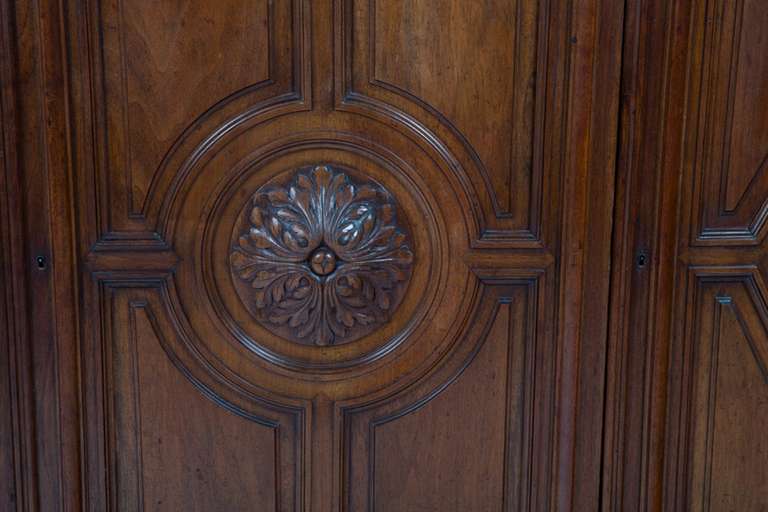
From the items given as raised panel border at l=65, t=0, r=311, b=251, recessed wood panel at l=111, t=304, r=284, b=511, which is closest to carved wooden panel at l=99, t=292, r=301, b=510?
recessed wood panel at l=111, t=304, r=284, b=511

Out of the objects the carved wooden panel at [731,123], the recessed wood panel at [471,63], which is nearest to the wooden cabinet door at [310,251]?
the recessed wood panel at [471,63]

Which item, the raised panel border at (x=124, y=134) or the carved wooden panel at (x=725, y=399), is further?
the carved wooden panel at (x=725, y=399)

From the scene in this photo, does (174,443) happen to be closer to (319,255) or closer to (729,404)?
(319,255)

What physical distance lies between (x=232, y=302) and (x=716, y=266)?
855mm

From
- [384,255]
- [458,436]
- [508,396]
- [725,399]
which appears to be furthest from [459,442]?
[725,399]

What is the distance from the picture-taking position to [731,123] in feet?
4.70

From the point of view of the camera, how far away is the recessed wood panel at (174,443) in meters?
1.43

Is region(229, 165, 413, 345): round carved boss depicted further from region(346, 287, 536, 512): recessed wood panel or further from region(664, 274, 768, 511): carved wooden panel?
region(664, 274, 768, 511): carved wooden panel

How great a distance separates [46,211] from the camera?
4.52 ft

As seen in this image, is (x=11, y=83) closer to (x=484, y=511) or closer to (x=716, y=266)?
(x=484, y=511)

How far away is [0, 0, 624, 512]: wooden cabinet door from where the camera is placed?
137 centimetres

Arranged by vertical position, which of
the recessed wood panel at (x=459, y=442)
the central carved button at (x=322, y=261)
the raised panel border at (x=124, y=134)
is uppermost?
the raised panel border at (x=124, y=134)

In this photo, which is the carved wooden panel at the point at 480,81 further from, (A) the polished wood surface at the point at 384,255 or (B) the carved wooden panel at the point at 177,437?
(B) the carved wooden panel at the point at 177,437

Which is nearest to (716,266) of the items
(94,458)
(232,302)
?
(232,302)
